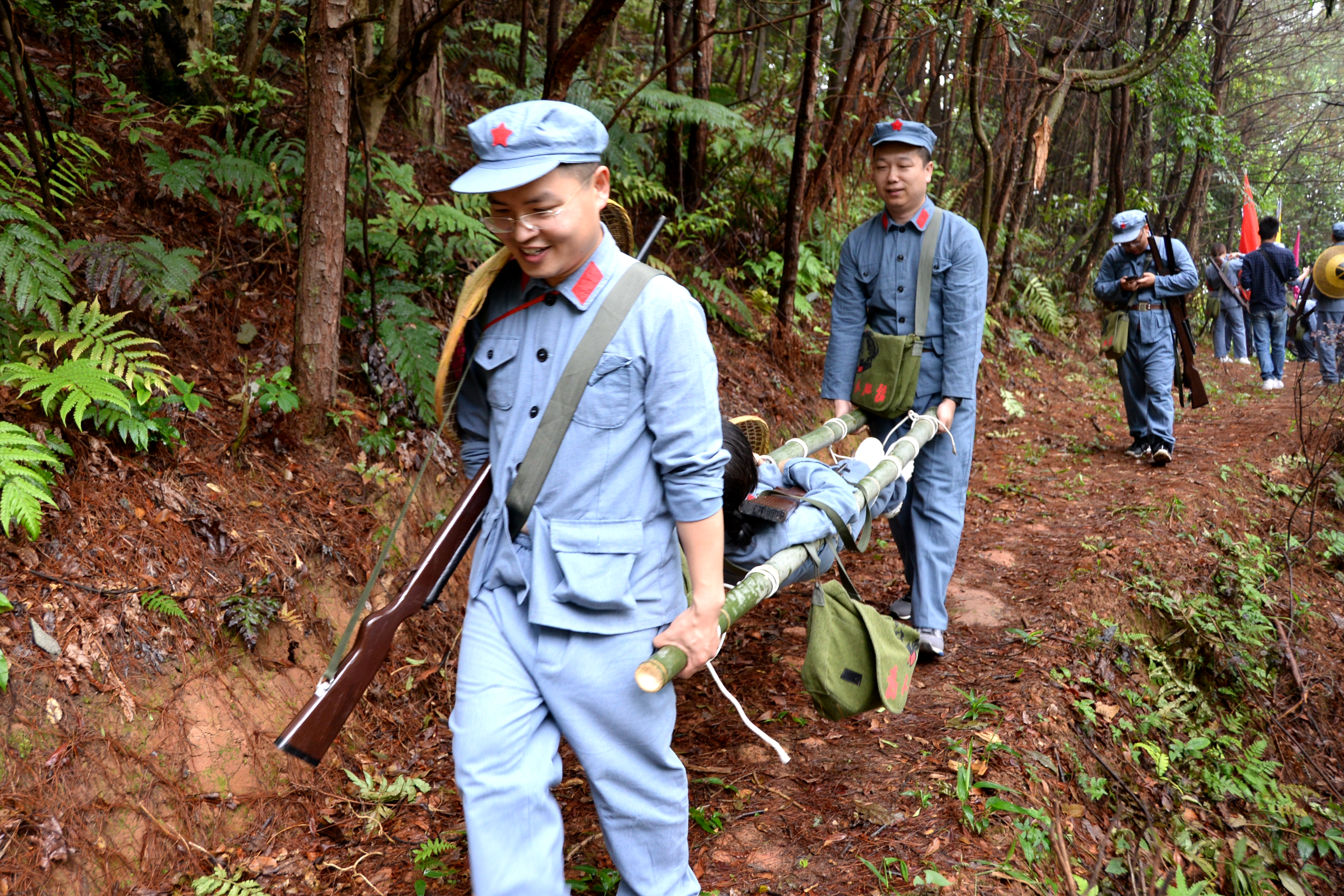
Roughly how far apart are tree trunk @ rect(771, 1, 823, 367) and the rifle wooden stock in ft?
17.2

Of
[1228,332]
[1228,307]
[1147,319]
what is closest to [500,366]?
[1147,319]

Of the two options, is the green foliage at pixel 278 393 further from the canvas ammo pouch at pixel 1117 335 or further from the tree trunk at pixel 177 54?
the canvas ammo pouch at pixel 1117 335

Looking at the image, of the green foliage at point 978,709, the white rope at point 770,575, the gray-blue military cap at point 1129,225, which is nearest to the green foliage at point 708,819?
the white rope at point 770,575

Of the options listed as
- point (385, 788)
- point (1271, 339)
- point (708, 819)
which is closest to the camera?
point (708, 819)

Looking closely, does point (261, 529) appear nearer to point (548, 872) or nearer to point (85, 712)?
point (85, 712)

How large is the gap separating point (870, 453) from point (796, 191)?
13.2 ft

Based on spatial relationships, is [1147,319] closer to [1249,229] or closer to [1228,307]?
[1228,307]

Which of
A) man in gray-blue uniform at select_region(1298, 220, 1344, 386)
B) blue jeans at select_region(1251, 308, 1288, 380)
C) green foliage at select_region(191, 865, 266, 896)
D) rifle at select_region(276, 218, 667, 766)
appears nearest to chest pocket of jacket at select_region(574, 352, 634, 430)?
rifle at select_region(276, 218, 667, 766)

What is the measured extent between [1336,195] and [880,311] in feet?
113

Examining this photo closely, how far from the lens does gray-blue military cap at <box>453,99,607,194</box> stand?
79.0 inches

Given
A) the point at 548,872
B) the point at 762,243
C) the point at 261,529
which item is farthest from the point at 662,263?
the point at 548,872

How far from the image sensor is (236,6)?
257 inches

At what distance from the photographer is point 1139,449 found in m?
8.55

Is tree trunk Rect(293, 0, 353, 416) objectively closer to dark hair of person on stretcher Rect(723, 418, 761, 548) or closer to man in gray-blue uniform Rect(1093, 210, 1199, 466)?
dark hair of person on stretcher Rect(723, 418, 761, 548)
